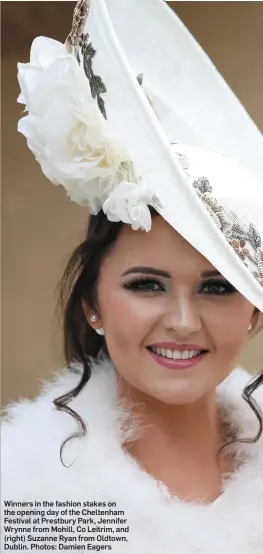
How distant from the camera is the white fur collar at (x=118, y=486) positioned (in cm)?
81

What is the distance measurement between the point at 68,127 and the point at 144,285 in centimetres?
22

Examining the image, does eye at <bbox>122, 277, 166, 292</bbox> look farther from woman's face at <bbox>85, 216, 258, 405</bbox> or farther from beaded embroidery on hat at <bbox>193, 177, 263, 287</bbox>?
beaded embroidery on hat at <bbox>193, 177, 263, 287</bbox>

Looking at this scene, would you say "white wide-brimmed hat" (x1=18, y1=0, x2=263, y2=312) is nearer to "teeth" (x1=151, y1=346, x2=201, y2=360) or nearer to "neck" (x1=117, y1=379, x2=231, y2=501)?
"teeth" (x1=151, y1=346, x2=201, y2=360)

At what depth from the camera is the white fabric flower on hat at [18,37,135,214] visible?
0.69 metres

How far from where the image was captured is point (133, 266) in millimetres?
777

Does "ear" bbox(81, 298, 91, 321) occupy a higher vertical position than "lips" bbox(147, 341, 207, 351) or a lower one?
higher

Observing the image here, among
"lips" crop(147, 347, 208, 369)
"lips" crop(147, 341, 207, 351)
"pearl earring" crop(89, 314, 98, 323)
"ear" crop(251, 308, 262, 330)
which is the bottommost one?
"lips" crop(147, 347, 208, 369)

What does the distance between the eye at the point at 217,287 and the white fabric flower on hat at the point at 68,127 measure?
6.5 inches

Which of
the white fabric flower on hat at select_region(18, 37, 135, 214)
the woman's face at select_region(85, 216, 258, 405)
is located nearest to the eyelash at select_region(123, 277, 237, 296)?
the woman's face at select_region(85, 216, 258, 405)

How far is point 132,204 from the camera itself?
2.31 feet

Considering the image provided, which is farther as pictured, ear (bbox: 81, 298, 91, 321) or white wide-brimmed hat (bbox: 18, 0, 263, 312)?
ear (bbox: 81, 298, 91, 321)

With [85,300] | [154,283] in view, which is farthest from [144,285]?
[85,300]

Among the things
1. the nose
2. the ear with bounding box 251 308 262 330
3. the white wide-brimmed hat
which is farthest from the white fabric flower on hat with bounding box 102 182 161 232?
the ear with bounding box 251 308 262 330

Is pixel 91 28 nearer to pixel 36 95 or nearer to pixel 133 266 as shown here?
pixel 36 95
